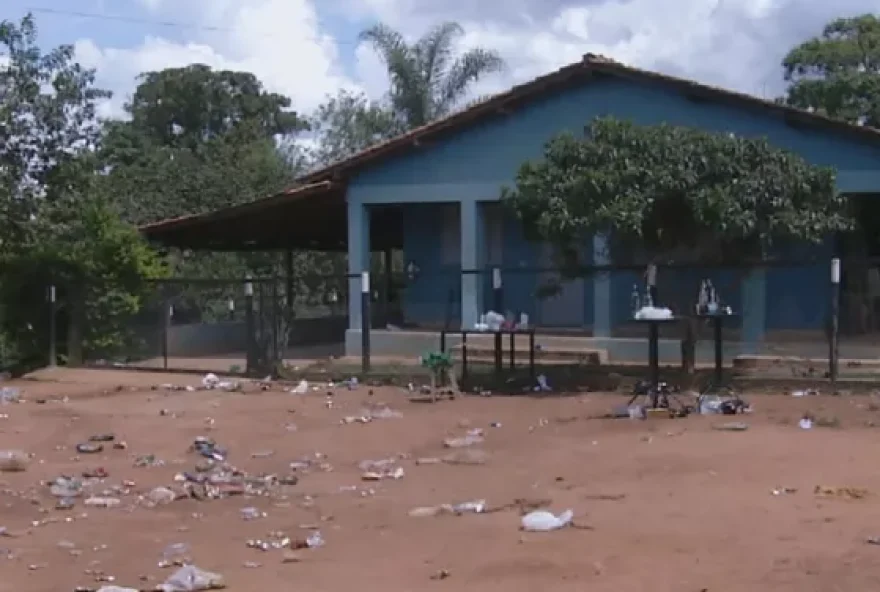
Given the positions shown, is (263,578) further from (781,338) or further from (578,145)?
(781,338)

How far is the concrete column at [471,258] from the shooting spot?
2338 centimetres

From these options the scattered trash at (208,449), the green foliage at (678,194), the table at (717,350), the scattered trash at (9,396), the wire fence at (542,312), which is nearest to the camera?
the scattered trash at (208,449)

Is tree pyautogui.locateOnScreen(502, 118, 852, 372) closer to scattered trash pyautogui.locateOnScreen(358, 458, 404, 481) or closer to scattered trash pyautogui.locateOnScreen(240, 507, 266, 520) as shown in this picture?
scattered trash pyautogui.locateOnScreen(358, 458, 404, 481)

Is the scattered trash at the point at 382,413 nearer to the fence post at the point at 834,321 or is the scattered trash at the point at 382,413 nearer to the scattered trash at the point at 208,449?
the scattered trash at the point at 208,449

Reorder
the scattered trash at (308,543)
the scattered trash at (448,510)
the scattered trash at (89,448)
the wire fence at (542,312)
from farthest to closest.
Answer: the wire fence at (542,312), the scattered trash at (89,448), the scattered trash at (448,510), the scattered trash at (308,543)

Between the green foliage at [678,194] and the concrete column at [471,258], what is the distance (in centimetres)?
471

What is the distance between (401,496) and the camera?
11180mm

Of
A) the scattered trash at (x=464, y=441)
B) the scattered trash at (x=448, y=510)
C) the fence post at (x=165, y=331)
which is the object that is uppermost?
the fence post at (x=165, y=331)

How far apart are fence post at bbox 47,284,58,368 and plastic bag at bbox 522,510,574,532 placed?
16.0 meters

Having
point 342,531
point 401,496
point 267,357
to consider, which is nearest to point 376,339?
point 267,357

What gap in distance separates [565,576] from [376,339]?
53.1 ft

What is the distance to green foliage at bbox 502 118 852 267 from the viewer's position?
17703 millimetres

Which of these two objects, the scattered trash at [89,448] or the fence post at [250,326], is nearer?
the scattered trash at [89,448]

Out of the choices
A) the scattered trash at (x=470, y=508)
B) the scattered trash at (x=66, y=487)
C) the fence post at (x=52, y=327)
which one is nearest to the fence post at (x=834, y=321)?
the scattered trash at (x=470, y=508)
